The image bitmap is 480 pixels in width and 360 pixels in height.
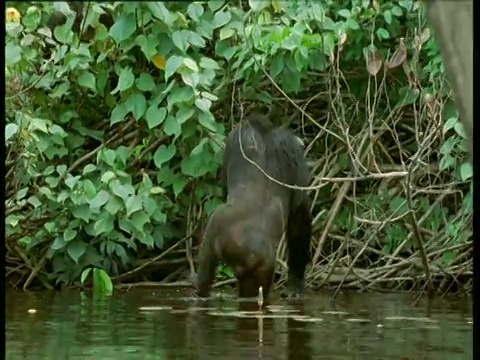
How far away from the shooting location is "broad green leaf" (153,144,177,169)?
834 centimetres

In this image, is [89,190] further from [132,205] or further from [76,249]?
[76,249]

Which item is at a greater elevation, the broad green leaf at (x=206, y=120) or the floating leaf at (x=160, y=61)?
the floating leaf at (x=160, y=61)

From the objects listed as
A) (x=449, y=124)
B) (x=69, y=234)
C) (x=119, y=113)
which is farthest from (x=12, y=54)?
(x=449, y=124)

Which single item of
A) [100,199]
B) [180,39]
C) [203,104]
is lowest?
[100,199]

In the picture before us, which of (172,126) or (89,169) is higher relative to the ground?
(172,126)

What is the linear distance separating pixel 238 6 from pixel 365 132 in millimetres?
1262

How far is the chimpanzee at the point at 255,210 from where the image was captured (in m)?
6.26

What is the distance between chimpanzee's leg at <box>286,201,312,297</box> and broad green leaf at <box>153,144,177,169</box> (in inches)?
56.7

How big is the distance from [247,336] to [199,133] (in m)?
3.50

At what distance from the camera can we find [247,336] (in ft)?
15.9

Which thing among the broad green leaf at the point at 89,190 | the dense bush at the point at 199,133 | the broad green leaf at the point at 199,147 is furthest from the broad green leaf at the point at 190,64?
the broad green leaf at the point at 89,190

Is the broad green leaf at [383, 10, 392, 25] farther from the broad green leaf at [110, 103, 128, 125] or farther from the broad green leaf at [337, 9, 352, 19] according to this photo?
the broad green leaf at [110, 103, 128, 125]

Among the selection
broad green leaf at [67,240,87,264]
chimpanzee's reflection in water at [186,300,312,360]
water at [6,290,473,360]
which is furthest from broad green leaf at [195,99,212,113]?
chimpanzee's reflection in water at [186,300,312,360]

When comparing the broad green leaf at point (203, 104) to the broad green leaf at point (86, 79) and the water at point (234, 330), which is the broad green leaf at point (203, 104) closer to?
the broad green leaf at point (86, 79)
